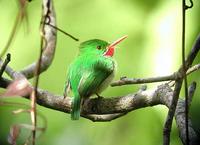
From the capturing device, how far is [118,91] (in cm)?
304

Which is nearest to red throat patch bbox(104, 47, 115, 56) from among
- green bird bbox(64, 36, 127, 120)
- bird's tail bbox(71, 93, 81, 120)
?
green bird bbox(64, 36, 127, 120)

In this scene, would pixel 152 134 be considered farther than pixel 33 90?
Yes

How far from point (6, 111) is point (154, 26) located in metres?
0.88

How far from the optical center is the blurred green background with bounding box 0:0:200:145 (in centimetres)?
287

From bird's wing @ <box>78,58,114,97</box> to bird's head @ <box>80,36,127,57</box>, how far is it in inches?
4.1

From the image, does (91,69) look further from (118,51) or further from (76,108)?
(76,108)

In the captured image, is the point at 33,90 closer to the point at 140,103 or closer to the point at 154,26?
the point at 140,103

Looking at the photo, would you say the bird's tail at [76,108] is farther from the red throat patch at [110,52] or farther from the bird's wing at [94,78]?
the red throat patch at [110,52]

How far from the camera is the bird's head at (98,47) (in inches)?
120

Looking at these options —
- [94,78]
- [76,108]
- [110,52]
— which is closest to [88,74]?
[94,78]

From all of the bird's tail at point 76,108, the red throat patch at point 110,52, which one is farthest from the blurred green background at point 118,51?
the bird's tail at point 76,108

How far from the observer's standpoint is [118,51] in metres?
3.14

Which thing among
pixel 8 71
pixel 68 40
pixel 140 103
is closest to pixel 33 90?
pixel 140 103

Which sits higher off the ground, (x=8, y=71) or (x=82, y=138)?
(x=8, y=71)
